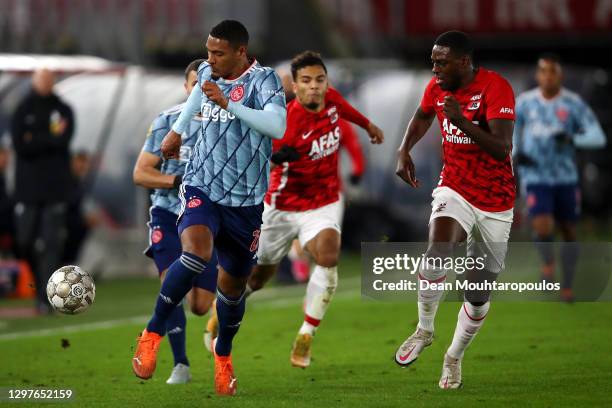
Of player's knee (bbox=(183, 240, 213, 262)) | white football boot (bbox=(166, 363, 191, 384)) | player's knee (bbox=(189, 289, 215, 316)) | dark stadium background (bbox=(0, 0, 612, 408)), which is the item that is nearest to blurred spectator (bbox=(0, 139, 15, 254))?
dark stadium background (bbox=(0, 0, 612, 408))

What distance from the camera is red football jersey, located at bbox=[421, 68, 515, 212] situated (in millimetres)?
9258

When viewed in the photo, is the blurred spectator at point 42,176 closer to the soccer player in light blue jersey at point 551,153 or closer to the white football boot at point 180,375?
the soccer player in light blue jersey at point 551,153

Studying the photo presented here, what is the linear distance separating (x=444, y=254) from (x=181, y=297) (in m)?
1.71

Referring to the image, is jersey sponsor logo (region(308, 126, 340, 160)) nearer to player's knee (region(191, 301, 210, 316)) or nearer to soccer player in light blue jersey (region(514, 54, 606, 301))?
player's knee (region(191, 301, 210, 316))

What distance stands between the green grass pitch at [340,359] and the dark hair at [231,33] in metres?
2.24

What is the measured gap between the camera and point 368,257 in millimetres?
9961

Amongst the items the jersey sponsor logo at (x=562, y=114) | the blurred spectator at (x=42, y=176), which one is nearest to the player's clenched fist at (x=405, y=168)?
the jersey sponsor logo at (x=562, y=114)

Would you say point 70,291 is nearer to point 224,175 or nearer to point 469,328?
point 224,175

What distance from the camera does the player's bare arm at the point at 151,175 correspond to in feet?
32.5

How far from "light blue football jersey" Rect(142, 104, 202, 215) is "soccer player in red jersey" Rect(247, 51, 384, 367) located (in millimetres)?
920

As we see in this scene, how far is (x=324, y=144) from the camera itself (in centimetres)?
1125

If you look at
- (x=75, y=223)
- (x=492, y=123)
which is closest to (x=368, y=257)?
(x=492, y=123)

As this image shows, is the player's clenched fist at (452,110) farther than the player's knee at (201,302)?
No

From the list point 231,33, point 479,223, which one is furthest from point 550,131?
point 231,33
